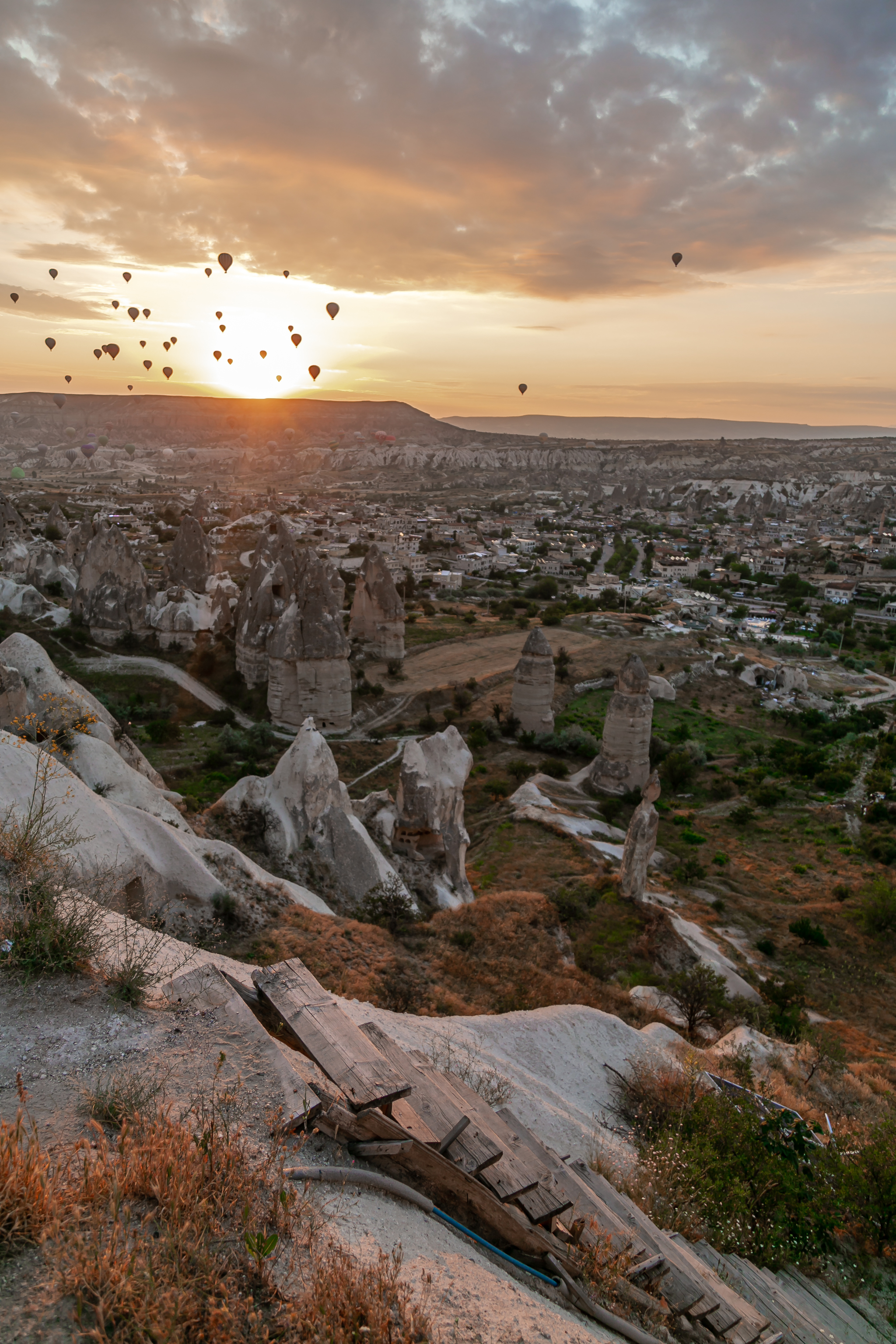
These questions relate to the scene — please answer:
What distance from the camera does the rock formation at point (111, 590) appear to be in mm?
27844

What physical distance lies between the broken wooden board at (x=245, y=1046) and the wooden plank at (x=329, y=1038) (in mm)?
137

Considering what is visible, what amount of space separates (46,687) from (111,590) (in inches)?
719

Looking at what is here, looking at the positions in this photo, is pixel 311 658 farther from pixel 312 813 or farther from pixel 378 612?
pixel 312 813

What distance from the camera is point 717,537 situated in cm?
9544

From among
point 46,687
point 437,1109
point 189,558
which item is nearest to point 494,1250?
point 437,1109

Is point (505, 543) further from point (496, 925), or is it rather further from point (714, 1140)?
point (714, 1140)

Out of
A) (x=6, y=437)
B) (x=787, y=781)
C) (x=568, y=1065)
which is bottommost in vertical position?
(x=787, y=781)

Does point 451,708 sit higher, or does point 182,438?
point 182,438

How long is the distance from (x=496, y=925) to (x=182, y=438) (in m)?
188

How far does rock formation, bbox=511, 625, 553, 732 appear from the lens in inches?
1021

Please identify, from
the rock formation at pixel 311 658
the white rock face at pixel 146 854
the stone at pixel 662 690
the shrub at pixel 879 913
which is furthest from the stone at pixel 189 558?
the shrub at pixel 879 913

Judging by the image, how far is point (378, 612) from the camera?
105 ft

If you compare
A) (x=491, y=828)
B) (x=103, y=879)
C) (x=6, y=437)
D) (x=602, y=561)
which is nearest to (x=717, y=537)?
(x=602, y=561)

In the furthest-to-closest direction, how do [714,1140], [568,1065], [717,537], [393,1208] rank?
1. [717,537]
2. [568,1065]
3. [714,1140]
4. [393,1208]
